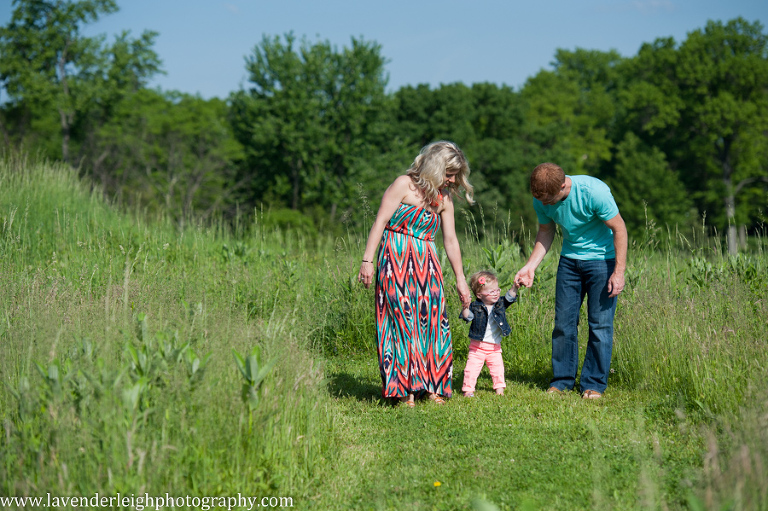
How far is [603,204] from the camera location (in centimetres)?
469

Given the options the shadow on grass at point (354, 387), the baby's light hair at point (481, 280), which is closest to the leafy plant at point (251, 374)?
the shadow on grass at point (354, 387)

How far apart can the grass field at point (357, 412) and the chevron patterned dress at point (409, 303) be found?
0.31 m

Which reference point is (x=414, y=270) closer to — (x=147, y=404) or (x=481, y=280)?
(x=481, y=280)

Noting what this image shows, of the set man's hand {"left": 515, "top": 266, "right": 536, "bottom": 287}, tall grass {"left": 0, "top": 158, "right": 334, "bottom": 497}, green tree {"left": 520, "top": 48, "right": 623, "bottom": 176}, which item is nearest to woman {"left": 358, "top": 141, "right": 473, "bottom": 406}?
man's hand {"left": 515, "top": 266, "right": 536, "bottom": 287}

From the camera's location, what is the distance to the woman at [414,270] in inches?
186

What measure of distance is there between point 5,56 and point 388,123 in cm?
1934

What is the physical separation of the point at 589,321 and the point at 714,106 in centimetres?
3931

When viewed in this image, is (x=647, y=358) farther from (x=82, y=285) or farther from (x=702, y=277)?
(x=82, y=285)

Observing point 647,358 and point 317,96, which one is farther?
point 317,96


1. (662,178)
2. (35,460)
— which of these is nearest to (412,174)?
(35,460)

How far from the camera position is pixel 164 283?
6055 millimetres

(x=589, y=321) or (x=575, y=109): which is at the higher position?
(x=575, y=109)

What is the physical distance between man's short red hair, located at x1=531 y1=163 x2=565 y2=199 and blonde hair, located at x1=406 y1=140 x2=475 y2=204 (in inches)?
19.0

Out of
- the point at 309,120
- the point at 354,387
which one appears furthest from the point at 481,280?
the point at 309,120
